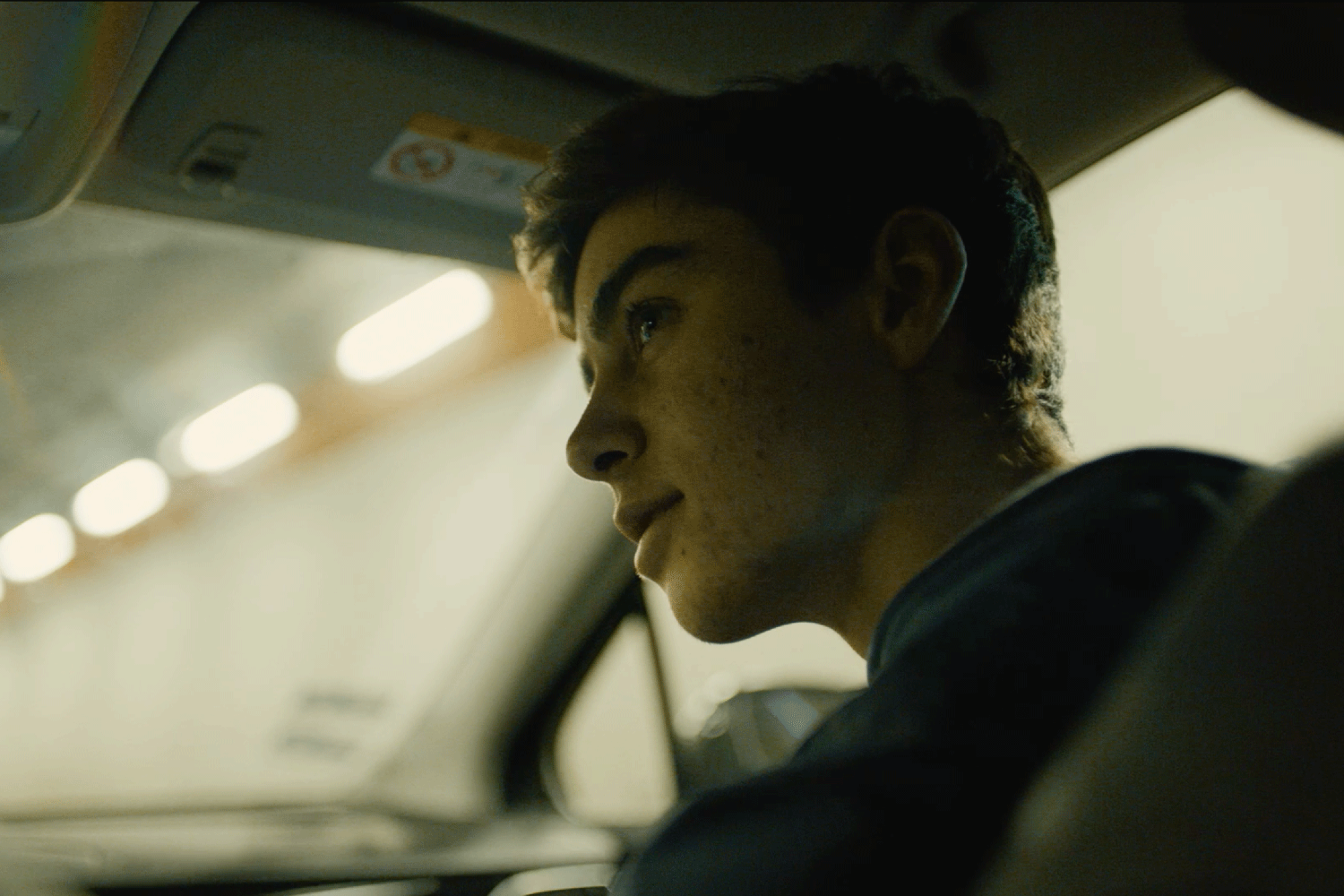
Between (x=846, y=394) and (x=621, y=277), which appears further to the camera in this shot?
(x=621, y=277)

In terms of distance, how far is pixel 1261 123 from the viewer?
172 cm

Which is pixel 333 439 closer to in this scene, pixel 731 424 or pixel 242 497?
pixel 242 497

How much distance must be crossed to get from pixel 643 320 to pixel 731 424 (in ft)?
0.65

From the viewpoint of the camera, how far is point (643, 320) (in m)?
1.33

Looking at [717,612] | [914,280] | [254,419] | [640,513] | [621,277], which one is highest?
[254,419]

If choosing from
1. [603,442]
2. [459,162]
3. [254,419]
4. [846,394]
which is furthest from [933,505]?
[254,419]

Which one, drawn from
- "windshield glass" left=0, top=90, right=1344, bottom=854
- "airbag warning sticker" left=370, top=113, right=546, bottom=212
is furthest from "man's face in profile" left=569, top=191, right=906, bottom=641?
"windshield glass" left=0, top=90, right=1344, bottom=854

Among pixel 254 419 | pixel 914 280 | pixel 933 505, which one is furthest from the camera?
pixel 254 419

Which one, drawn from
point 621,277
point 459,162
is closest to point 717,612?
point 621,277

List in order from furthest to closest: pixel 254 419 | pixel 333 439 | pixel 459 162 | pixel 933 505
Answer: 1. pixel 333 439
2. pixel 254 419
3. pixel 459 162
4. pixel 933 505

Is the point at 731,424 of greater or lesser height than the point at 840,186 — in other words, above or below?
below

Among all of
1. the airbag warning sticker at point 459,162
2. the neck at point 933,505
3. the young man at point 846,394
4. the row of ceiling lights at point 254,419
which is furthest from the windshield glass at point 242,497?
the neck at point 933,505

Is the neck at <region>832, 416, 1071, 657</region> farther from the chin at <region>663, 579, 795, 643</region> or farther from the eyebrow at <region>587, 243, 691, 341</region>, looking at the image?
the eyebrow at <region>587, 243, 691, 341</region>

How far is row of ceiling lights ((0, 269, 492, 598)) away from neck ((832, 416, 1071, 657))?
1086 mm
